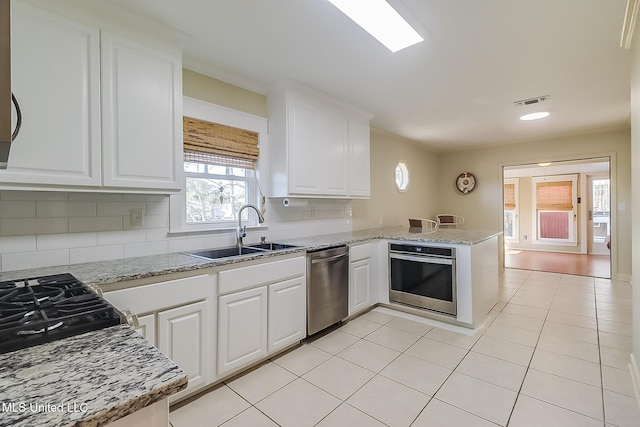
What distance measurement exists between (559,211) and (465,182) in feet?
13.0

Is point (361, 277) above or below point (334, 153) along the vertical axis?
below

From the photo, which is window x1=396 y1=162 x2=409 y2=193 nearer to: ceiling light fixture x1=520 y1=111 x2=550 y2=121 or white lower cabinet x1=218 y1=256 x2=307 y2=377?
ceiling light fixture x1=520 y1=111 x2=550 y2=121

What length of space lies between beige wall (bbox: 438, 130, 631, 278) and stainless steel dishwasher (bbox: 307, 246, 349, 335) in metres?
4.07

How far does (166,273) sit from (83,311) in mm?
735

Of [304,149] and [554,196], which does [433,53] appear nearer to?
[304,149]

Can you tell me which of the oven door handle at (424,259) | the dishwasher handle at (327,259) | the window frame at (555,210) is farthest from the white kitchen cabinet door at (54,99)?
the window frame at (555,210)

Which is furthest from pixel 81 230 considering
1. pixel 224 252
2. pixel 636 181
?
pixel 636 181

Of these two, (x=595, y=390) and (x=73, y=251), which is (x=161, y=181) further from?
(x=595, y=390)

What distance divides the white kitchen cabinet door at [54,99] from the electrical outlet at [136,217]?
44 cm

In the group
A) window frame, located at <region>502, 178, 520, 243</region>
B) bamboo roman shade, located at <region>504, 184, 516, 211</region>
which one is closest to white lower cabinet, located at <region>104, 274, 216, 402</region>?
window frame, located at <region>502, 178, 520, 243</region>

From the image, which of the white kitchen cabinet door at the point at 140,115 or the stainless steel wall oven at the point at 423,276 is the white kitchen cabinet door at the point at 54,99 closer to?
the white kitchen cabinet door at the point at 140,115

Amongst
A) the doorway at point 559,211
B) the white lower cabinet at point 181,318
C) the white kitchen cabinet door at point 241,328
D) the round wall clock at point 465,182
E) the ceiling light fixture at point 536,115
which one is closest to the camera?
the white lower cabinet at point 181,318

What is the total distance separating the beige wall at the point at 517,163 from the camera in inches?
177

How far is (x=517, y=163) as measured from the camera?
541cm
